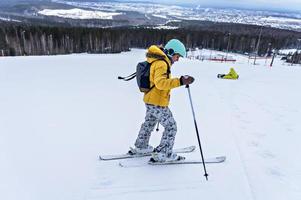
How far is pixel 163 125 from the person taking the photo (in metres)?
3.98

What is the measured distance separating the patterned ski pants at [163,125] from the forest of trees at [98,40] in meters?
43.6

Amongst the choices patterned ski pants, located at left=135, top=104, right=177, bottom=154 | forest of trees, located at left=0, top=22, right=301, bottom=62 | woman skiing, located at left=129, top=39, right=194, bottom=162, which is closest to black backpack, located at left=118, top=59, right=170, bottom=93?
woman skiing, located at left=129, top=39, right=194, bottom=162

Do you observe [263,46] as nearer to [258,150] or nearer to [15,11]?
[258,150]

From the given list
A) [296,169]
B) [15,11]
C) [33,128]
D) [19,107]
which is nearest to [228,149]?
[296,169]

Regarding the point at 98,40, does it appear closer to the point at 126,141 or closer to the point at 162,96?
the point at 126,141

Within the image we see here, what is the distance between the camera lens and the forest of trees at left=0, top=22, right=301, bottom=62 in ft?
156

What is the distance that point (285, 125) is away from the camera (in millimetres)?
6402

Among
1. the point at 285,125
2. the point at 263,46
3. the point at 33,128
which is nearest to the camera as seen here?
the point at 33,128

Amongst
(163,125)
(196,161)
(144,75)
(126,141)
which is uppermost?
(144,75)

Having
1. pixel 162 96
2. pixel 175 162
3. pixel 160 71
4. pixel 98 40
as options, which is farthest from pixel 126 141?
pixel 98 40

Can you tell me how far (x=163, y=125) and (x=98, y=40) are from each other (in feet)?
181

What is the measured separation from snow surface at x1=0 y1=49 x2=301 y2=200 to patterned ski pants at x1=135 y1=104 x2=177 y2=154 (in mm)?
347

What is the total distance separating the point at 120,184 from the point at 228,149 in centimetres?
215

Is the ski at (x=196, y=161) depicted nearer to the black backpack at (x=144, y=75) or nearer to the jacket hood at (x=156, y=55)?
the black backpack at (x=144, y=75)
